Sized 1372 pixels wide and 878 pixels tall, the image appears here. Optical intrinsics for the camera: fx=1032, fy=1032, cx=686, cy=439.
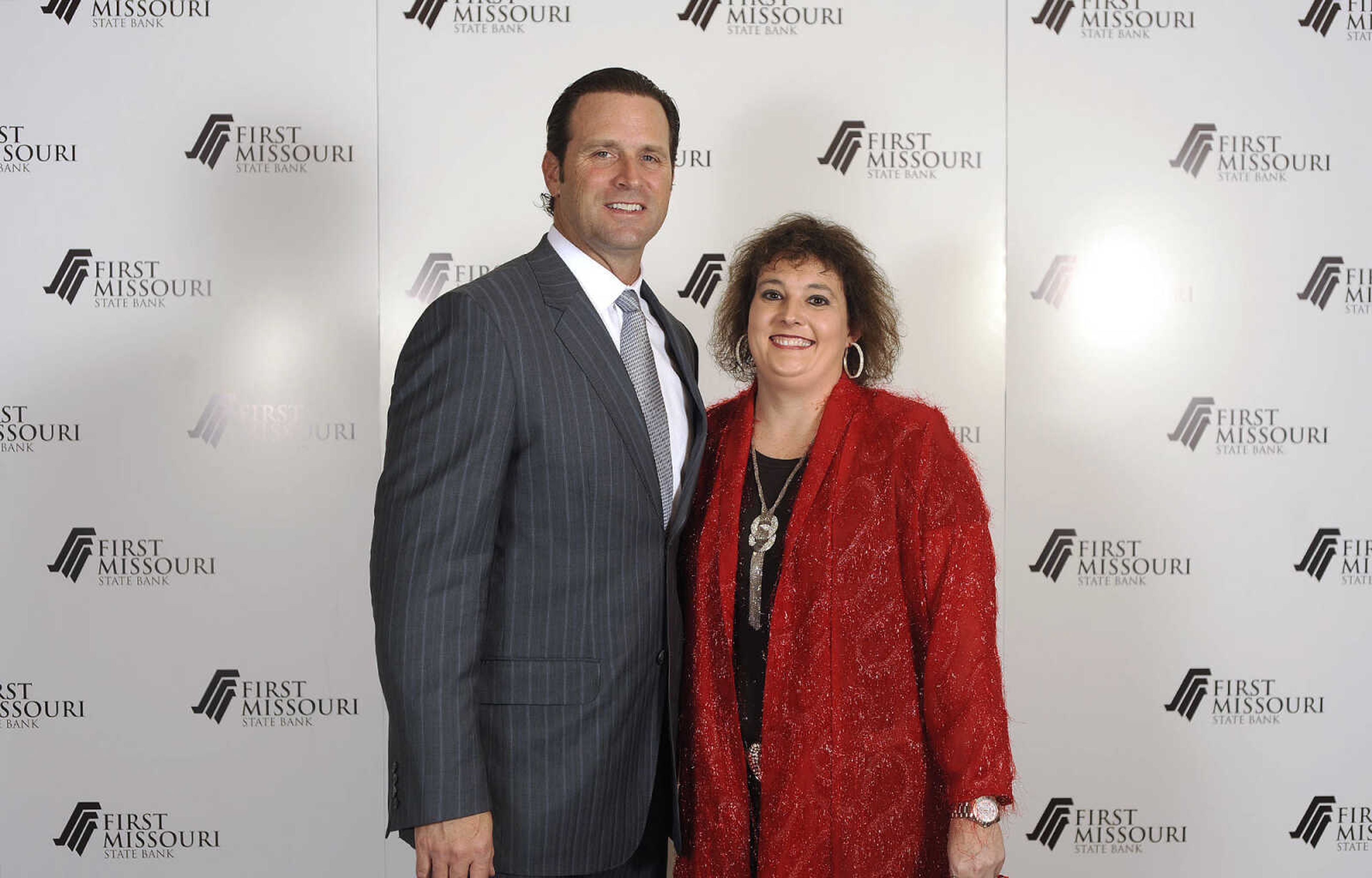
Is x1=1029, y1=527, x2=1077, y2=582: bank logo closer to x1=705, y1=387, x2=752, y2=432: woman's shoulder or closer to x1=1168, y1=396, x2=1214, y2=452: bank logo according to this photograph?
x1=1168, y1=396, x2=1214, y2=452: bank logo

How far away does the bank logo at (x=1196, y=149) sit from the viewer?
11.0 ft

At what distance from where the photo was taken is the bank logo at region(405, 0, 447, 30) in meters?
3.25

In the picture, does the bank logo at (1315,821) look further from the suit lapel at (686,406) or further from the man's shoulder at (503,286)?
the man's shoulder at (503,286)

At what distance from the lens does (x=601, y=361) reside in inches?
74.7

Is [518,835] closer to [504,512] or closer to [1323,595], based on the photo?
[504,512]

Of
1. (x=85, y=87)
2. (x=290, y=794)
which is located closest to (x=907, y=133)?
(x=85, y=87)

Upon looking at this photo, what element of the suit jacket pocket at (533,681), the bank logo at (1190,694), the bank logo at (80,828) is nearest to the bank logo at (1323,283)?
the bank logo at (1190,694)

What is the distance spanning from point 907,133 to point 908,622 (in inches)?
73.4

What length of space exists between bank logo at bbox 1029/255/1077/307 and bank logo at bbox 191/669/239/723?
285cm

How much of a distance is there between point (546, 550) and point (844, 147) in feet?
6.56

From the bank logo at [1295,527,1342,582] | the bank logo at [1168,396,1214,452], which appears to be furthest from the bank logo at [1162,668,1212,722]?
the bank logo at [1168,396,1214,452]

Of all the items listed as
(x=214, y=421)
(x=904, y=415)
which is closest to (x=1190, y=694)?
(x=904, y=415)

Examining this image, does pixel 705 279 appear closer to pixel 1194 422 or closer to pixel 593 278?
pixel 593 278

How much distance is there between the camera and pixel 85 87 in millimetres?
3234
